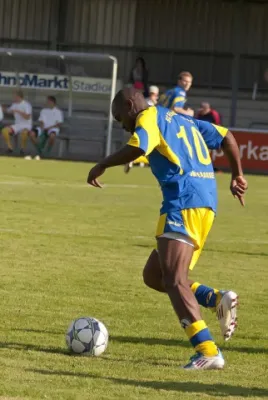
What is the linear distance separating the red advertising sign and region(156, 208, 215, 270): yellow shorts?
20.9 meters

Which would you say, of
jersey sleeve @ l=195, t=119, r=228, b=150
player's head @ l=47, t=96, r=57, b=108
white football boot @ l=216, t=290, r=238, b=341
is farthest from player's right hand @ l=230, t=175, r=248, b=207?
player's head @ l=47, t=96, r=57, b=108

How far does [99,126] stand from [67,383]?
25416mm

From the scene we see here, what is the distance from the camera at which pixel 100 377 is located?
242 inches

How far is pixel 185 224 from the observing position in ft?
21.5

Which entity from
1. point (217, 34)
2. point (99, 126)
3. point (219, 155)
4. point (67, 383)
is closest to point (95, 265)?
point (67, 383)

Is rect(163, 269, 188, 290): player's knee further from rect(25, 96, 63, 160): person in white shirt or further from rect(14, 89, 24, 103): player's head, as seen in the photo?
rect(14, 89, 24, 103): player's head

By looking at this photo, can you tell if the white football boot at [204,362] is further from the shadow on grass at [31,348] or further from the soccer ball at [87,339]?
the shadow on grass at [31,348]

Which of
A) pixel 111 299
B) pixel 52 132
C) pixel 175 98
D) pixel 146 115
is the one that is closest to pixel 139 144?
pixel 146 115

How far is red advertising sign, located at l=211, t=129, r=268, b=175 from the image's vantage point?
2764 cm

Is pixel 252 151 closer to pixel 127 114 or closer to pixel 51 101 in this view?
pixel 51 101

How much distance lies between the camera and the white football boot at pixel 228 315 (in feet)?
22.6

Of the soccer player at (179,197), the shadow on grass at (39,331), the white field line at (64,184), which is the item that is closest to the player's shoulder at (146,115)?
the soccer player at (179,197)

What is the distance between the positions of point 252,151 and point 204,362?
21742 mm

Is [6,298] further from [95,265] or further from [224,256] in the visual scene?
[224,256]
